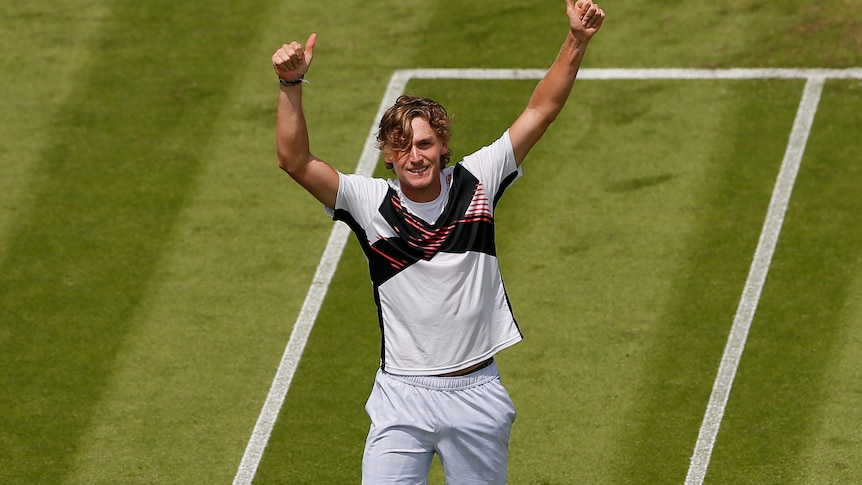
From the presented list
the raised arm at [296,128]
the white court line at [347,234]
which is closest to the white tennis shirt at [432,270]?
the raised arm at [296,128]

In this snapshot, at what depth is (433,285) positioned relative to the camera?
702 centimetres

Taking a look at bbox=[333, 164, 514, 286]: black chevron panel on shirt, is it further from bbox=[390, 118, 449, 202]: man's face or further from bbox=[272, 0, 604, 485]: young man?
bbox=[390, 118, 449, 202]: man's face

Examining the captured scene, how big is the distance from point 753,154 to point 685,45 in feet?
5.79

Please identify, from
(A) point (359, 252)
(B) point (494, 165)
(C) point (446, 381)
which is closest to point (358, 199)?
(B) point (494, 165)

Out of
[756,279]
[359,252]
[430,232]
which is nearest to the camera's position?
[430,232]

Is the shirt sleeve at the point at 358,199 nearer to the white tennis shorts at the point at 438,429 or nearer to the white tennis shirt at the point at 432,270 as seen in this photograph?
the white tennis shirt at the point at 432,270

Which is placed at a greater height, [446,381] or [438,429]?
[446,381]

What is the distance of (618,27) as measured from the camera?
13.7m

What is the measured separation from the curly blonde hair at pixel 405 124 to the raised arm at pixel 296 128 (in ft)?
0.96

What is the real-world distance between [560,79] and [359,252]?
4520 millimetres

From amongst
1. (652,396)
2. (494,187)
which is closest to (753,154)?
(652,396)

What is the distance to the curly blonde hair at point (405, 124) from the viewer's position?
6957 mm

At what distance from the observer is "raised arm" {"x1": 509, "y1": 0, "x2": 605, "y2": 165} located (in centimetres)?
708

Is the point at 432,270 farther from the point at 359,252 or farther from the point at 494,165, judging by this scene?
the point at 359,252
